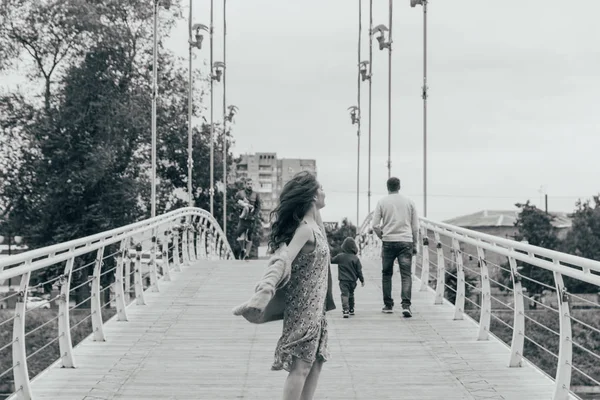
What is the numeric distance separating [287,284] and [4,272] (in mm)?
1810

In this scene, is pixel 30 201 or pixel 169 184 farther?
pixel 169 184

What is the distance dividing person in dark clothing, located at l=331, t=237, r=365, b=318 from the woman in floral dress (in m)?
6.08

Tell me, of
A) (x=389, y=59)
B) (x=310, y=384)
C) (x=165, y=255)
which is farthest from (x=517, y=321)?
(x=389, y=59)

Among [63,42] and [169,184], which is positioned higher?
[63,42]

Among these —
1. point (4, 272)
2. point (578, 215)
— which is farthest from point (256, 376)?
point (578, 215)

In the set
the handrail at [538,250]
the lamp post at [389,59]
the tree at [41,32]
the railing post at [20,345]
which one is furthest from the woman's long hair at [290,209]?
the tree at [41,32]

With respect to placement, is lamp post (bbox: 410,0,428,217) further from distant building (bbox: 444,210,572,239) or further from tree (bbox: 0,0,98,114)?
distant building (bbox: 444,210,572,239)

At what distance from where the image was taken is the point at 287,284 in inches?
233

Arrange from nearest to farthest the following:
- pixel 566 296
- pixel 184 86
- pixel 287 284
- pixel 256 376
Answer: pixel 287 284
pixel 566 296
pixel 256 376
pixel 184 86

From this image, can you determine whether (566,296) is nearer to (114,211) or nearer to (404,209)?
(404,209)

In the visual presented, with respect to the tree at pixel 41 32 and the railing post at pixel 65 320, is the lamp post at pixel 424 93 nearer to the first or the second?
the railing post at pixel 65 320

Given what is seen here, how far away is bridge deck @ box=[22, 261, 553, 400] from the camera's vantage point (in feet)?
25.5

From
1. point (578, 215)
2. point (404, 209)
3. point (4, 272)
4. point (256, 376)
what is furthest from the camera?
point (578, 215)

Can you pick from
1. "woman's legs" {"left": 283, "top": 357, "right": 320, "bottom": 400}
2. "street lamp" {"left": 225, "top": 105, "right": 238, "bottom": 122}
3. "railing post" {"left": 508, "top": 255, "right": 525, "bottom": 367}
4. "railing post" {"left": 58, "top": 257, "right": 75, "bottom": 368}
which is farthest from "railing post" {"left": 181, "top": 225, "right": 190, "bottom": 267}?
"street lamp" {"left": 225, "top": 105, "right": 238, "bottom": 122}
